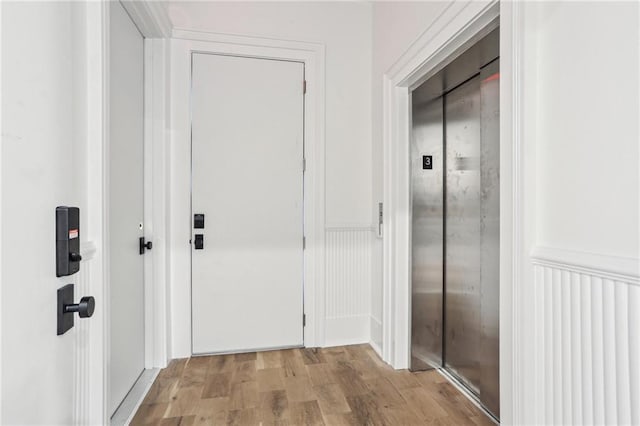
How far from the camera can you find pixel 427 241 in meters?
2.35

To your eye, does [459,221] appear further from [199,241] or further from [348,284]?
[199,241]

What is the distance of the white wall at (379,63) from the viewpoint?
216cm

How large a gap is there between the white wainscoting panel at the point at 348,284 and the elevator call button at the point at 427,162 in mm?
672

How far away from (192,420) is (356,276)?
1482mm

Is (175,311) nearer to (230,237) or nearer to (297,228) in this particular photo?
(230,237)

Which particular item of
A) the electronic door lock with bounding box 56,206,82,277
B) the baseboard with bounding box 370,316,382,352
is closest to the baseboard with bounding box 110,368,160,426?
the electronic door lock with bounding box 56,206,82,277

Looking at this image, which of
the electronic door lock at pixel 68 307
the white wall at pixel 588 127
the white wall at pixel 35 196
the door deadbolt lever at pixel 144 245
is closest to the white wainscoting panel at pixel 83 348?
the white wall at pixel 35 196

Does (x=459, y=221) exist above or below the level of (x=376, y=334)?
above

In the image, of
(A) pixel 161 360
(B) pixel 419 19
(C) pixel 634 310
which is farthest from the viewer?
(A) pixel 161 360

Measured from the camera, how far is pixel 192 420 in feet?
5.73

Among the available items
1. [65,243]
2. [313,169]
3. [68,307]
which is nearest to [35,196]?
[65,243]

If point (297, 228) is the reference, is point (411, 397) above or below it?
below

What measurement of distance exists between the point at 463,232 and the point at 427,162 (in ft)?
1.83

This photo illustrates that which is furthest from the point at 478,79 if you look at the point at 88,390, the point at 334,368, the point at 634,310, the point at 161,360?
the point at 161,360
